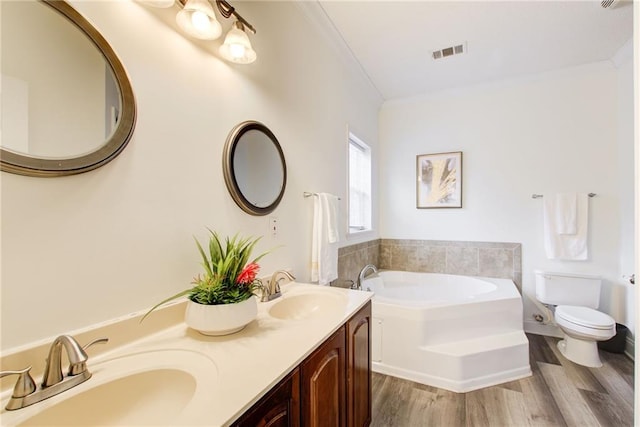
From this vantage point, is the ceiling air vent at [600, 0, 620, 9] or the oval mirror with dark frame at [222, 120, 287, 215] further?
the ceiling air vent at [600, 0, 620, 9]

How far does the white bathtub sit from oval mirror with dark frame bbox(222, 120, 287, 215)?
135cm

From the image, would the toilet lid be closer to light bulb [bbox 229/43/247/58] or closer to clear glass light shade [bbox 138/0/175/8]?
light bulb [bbox 229/43/247/58]

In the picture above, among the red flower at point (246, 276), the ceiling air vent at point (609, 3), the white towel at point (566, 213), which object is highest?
the ceiling air vent at point (609, 3)

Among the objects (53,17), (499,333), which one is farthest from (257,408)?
(499,333)

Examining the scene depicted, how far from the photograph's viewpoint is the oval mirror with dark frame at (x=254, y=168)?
4.36 feet

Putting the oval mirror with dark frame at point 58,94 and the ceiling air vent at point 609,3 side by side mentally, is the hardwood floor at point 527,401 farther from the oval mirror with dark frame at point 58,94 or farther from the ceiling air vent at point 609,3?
the ceiling air vent at point 609,3

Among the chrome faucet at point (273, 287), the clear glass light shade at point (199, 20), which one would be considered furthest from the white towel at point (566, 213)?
the clear glass light shade at point (199, 20)

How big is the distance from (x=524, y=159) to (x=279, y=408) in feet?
11.3

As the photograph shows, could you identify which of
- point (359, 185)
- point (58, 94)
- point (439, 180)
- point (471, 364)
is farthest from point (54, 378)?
point (439, 180)

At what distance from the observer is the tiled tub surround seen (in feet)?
9.58

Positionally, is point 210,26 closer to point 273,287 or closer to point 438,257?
point 273,287

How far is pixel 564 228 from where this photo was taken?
269 cm

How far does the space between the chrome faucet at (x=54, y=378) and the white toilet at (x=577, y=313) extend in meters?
3.20

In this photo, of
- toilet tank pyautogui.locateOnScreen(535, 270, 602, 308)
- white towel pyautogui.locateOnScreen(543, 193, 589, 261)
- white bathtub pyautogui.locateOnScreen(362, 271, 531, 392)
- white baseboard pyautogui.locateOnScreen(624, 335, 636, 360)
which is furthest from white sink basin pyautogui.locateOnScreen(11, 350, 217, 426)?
white baseboard pyautogui.locateOnScreen(624, 335, 636, 360)
